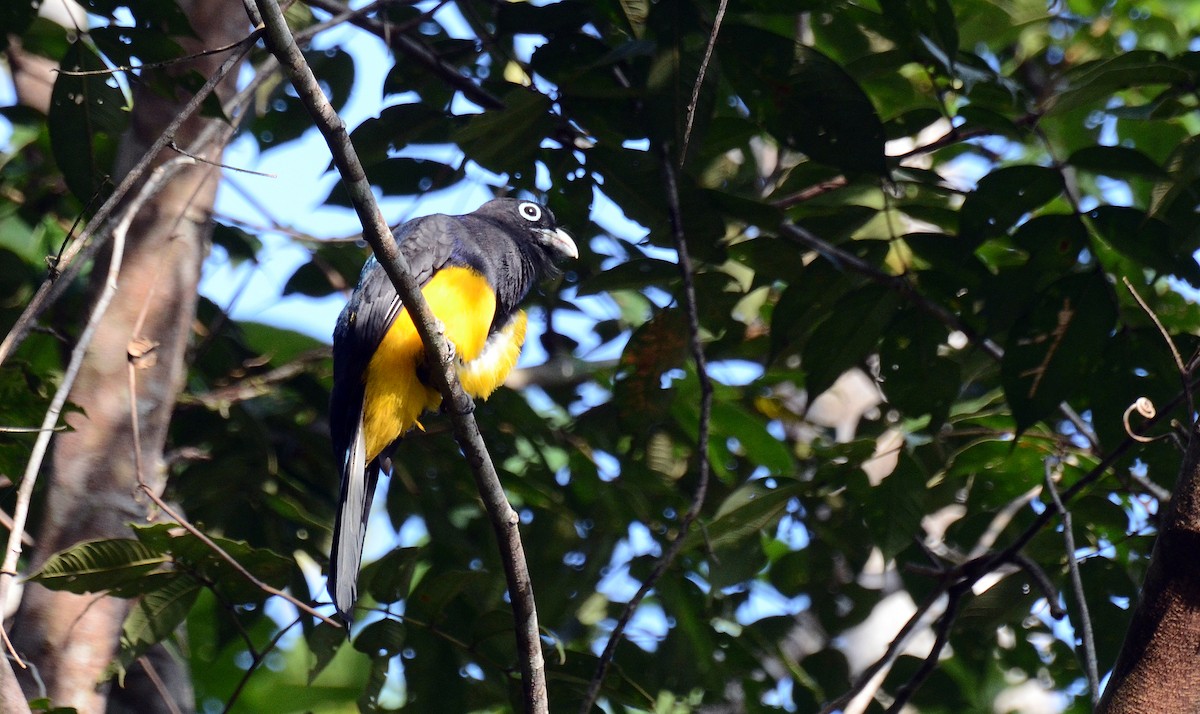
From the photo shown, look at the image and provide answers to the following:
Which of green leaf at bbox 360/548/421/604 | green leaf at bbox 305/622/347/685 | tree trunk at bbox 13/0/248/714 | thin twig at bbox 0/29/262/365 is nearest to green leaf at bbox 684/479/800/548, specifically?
green leaf at bbox 360/548/421/604

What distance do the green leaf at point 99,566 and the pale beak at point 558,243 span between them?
1846mm

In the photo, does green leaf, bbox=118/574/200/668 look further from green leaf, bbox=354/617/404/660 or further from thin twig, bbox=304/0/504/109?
thin twig, bbox=304/0/504/109

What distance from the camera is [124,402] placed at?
3715 mm

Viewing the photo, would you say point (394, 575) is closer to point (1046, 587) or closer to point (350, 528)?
point (350, 528)

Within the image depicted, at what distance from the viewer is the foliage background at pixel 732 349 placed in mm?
3273

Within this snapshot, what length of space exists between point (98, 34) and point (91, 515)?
1.43m

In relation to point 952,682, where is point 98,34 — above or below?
above

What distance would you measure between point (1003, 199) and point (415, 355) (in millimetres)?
1861

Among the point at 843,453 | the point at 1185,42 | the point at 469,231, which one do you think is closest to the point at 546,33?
the point at 469,231

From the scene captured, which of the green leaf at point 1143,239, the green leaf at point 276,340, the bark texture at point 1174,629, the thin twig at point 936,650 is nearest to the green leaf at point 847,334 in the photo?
the green leaf at point 1143,239

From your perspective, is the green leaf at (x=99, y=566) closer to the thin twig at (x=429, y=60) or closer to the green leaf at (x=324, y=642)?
the green leaf at (x=324, y=642)

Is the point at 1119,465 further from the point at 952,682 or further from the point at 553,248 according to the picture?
the point at 553,248

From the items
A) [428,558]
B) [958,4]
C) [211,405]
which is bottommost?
[428,558]

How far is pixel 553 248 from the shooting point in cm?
431
